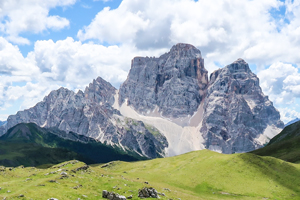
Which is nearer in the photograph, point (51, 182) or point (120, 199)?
point (120, 199)

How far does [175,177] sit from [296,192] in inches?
1839

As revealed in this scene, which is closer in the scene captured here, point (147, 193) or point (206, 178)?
point (147, 193)

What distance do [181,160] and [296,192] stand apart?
6528 centimetres

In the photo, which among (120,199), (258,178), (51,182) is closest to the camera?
(120,199)

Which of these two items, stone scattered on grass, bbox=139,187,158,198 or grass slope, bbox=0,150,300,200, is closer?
stone scattered on grass, bbox=139,187,158,198

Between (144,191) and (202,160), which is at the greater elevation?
(202,160)

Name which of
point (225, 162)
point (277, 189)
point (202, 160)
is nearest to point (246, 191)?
point (277, 189)

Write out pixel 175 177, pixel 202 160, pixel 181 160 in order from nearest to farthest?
1. pixel 175 177
2. pixel 202 160
3. pixel 181 160

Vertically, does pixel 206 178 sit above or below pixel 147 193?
above

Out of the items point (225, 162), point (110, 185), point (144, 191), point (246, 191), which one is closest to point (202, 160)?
point (225, 162)

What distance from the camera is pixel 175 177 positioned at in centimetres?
12344

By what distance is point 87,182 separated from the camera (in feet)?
216

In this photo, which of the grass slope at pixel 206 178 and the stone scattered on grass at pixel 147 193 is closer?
the stone scattered on grass at pixel 147 193

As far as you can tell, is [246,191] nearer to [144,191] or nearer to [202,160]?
[202,160]
